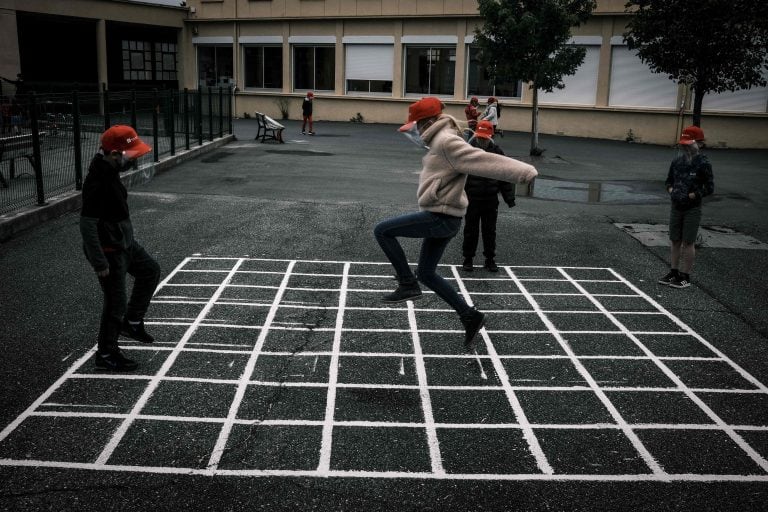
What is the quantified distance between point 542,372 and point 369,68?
32.0 m

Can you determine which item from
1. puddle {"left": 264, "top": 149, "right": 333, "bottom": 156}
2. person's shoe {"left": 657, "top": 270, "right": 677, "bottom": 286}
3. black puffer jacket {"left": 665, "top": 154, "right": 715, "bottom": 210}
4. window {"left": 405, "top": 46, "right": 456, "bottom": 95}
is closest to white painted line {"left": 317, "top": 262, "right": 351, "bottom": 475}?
person's shoe {"left": 657, "top": 270, "right": 677, "bottom": 286}

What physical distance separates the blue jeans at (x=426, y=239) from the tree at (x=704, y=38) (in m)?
13.3

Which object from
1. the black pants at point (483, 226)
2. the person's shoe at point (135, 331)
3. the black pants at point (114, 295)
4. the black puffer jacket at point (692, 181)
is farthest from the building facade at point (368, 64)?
the black pants at point (114, 295)

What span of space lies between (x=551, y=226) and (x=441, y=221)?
671 centimetres

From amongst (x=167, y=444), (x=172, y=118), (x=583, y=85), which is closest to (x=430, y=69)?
(x=583, y=85)

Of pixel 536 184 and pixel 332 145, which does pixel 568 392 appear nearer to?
pixel 536 184

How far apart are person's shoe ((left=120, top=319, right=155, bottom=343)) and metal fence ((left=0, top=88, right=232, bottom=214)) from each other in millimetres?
5292

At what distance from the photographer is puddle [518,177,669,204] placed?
15.5 metres

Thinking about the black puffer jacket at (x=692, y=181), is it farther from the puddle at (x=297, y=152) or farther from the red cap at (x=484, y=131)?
the puddle at (x=297, y=152)

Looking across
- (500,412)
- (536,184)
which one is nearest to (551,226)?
(536,184)

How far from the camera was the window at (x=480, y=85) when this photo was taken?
3312 centimetres

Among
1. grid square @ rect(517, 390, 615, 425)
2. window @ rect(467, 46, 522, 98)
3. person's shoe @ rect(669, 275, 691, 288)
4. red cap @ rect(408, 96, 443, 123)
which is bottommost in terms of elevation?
grid square @ rect(517, 390, 615, 425)

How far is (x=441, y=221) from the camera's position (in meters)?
6.01

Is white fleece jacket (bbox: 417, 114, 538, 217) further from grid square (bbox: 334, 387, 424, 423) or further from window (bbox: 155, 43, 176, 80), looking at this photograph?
window (bbox: 155, 43, 176, 80)
